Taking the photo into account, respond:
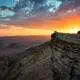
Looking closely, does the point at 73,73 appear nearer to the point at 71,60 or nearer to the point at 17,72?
the point at 71,60

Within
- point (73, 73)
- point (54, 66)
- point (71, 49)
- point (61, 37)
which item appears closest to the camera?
point (73, 73)

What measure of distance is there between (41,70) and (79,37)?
1859cm

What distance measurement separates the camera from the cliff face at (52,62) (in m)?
66.8

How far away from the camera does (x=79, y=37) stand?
80.7 meters

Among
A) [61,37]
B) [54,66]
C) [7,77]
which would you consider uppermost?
[61,37]

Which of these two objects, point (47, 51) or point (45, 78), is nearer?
point (45, 78)

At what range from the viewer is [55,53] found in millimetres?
74875

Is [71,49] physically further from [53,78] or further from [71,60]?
[53,78]

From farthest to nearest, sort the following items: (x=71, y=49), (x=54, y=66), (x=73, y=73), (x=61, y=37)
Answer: (x=61, y=37) < (x=71, y=49) < (x=54, y=66) < (x=73, y=73)

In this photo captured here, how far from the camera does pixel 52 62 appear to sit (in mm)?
71500

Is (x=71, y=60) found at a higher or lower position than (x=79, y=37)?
lower

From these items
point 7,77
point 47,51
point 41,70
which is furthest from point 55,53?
point 7,77

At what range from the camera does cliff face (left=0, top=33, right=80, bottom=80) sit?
6681 cm

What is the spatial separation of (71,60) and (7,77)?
1956 centimetres
